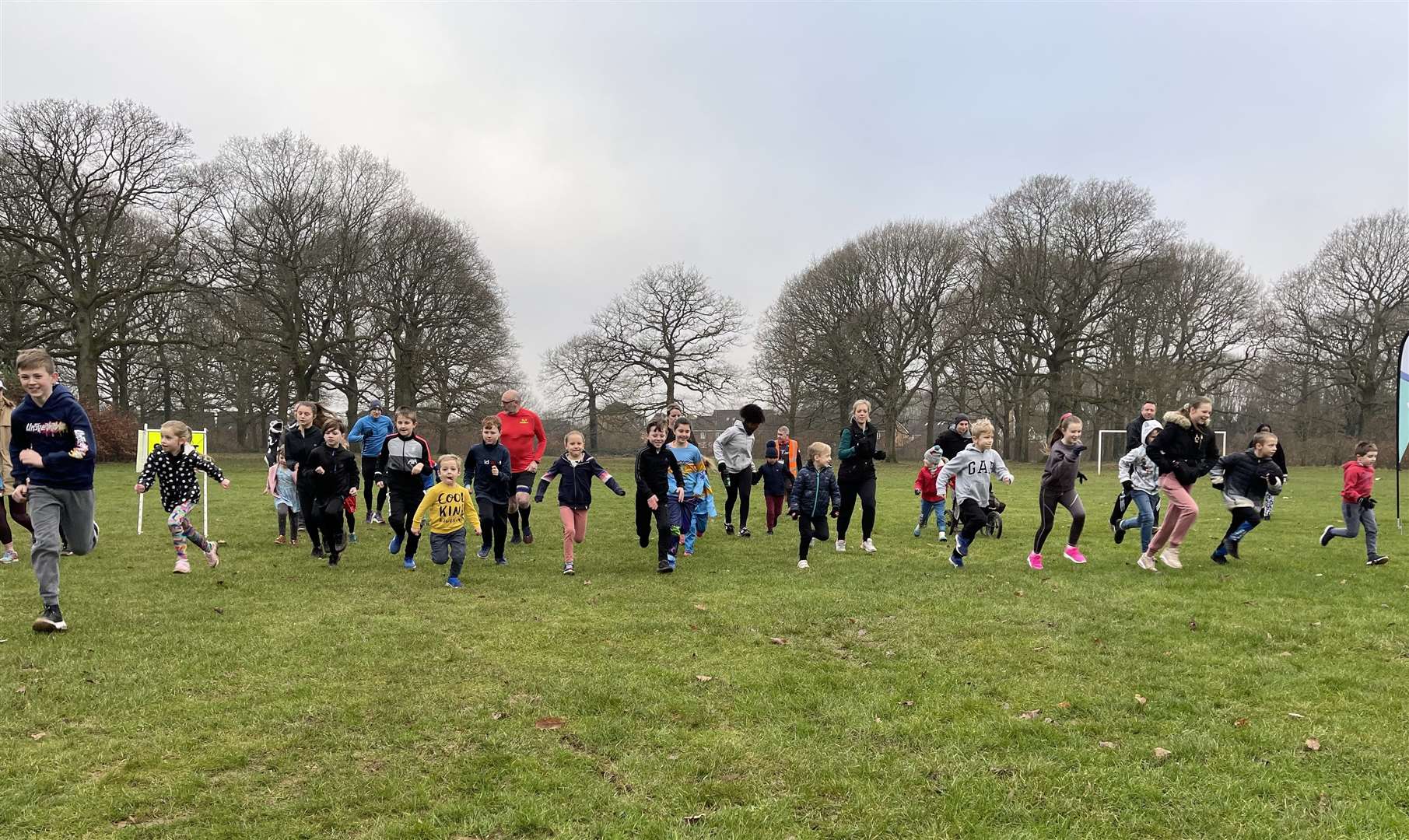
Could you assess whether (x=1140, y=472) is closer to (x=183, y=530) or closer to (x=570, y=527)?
(x=570, y=527)

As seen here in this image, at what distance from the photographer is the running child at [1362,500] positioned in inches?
388

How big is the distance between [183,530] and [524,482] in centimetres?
365

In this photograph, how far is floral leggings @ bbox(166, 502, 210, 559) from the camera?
855 cm

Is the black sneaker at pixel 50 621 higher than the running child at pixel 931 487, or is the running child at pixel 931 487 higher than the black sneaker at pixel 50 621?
the running child at pixel 931 487

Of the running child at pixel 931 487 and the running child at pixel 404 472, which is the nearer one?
the running child at pixel 404 472

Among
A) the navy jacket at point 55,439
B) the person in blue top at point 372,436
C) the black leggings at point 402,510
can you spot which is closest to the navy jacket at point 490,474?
the black leggings at point 402,510

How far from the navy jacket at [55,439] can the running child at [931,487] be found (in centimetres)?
980

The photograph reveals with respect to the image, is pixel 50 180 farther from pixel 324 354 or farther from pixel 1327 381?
pixel 1327 381

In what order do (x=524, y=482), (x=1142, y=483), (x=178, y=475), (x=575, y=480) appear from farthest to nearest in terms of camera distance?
(x=524, y=482) → (x=1142, y=483) → (x=575, y=480) → (x=178, y=475)

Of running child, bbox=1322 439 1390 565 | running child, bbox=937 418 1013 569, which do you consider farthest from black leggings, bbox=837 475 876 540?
running child, bbox=1322 439 1390 565

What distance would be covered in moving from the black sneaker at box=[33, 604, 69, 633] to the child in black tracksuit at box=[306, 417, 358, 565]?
3.30m

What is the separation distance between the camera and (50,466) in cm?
615

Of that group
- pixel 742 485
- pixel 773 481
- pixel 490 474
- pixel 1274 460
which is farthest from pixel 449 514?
pixel 1274 460

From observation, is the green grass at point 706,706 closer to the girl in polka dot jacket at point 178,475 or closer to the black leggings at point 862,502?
the girl in polka dot jacket at point 178,475
